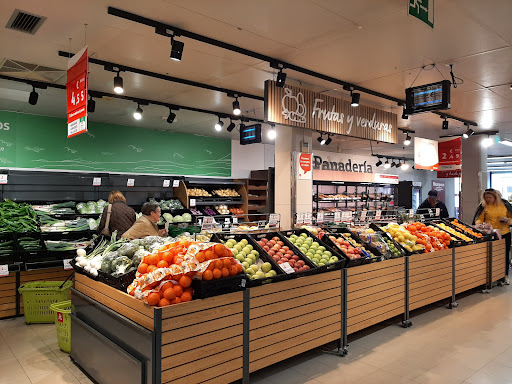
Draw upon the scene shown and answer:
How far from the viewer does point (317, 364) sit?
394cm

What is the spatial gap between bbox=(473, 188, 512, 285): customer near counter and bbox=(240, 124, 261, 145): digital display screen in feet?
15.7

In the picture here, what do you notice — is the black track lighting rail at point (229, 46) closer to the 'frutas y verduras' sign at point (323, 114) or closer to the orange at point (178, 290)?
the 'frutas y verduras' sign at point (323, 114)

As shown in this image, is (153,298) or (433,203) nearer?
(153,298)

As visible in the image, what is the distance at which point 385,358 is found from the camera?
4.07 metres

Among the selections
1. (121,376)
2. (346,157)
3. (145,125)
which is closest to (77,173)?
(145,125)

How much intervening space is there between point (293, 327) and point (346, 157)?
10.5 meters

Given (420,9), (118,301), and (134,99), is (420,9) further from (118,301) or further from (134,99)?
(134,99)

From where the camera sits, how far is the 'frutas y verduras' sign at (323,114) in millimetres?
5594

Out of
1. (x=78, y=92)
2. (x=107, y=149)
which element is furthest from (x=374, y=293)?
(x=107, y=149)

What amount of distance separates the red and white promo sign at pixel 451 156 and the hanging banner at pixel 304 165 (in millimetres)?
5093

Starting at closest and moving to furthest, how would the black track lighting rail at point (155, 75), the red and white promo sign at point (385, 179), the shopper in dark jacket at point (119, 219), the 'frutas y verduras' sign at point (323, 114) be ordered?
the black track lighting rail at point (155, 75), the 'frutas y verduras' sign at point (323, 114), the shopper in dark jacket at point (119, 219), the red and white promo sign at point (385, 179)

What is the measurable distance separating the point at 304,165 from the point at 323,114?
1.18 metres

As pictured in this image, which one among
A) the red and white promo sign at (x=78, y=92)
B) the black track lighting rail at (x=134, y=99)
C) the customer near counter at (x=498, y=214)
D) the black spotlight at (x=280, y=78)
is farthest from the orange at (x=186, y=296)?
the customer near counter at (x=498, y=214)

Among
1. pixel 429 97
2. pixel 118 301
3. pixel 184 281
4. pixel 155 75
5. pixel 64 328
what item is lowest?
pixel 64 328
